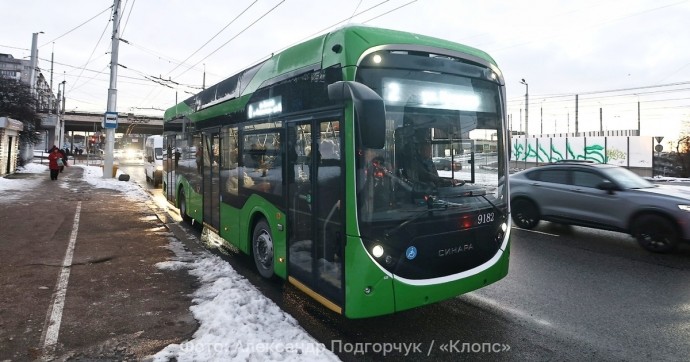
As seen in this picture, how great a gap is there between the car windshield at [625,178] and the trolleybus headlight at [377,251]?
7.07 meters

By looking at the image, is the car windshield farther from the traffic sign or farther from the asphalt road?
the traffic sign

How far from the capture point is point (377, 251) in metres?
3.95

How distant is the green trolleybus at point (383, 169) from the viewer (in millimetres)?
3957

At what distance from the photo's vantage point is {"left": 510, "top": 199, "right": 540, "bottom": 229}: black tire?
1021 cm

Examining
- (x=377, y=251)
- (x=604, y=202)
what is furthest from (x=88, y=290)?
(x=604, y=202)

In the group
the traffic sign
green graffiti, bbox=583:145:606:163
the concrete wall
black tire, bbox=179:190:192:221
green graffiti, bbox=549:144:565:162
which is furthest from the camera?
green graffiti, bbox=549:144:565:162

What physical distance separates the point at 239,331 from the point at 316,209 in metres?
1.43

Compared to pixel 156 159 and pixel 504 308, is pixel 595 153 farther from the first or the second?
pixel 504 308

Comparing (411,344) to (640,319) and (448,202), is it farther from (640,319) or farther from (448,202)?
(640,319)

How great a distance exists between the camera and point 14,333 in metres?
4.30

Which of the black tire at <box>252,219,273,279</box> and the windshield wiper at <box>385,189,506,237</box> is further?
the black tire at <box>252,219,273,279</box>

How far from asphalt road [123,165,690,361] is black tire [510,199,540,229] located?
3034mm

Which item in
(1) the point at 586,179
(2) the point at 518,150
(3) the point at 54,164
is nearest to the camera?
(1) the point at 586,179

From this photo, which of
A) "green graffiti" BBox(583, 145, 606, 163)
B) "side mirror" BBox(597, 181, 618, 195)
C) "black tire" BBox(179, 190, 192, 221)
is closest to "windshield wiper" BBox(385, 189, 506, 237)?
"side mirror" BBox(597, 181, 618, 195)
